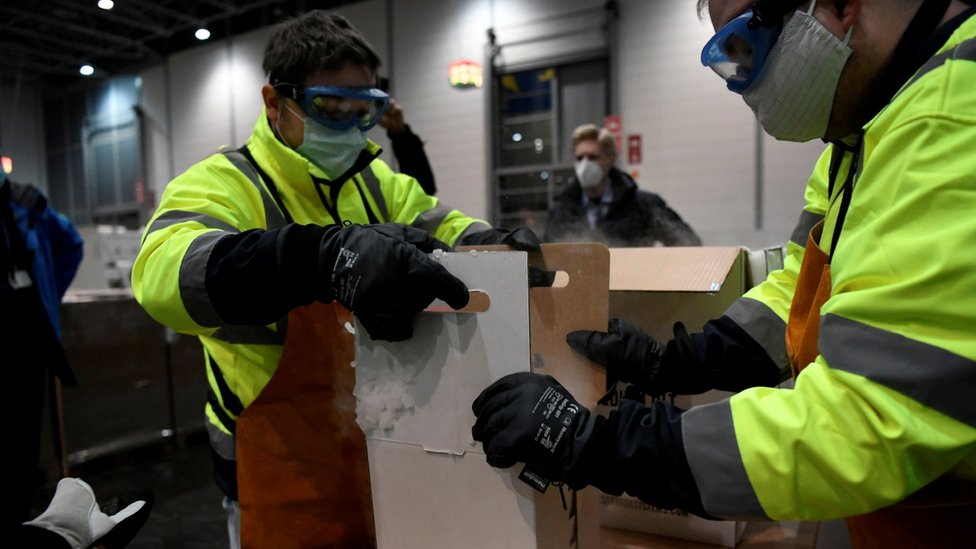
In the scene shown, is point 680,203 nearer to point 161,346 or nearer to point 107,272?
point 161,346

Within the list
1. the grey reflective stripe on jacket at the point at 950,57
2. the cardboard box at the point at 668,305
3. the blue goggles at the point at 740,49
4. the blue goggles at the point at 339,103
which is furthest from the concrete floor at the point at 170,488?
the grey reflective stripe on jacket at the point at 950,57

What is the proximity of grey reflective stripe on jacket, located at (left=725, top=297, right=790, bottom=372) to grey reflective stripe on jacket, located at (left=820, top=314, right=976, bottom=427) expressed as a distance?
50cm

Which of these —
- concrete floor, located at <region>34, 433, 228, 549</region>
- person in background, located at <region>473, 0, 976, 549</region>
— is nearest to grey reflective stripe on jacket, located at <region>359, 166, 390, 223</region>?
person in background, located at <region>473, 0, 976, 549</region>

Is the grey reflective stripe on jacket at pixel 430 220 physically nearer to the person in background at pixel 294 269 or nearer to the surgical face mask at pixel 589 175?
the person in background at pixel 294 269

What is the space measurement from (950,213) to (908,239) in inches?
1.4

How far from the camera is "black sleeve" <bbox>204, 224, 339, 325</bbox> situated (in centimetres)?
75

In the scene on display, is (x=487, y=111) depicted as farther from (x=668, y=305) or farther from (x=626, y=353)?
(x=626, y=353)

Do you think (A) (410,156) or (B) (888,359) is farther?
(A) (410,156)

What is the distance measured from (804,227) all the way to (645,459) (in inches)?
26.9

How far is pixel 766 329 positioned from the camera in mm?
986

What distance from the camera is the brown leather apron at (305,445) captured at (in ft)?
2.82

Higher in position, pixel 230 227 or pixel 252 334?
pixel 230 227

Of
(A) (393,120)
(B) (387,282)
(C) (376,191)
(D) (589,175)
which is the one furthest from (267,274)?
(D) (589,175)

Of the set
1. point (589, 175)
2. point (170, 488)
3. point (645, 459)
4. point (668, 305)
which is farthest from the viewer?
point (170, 488)
